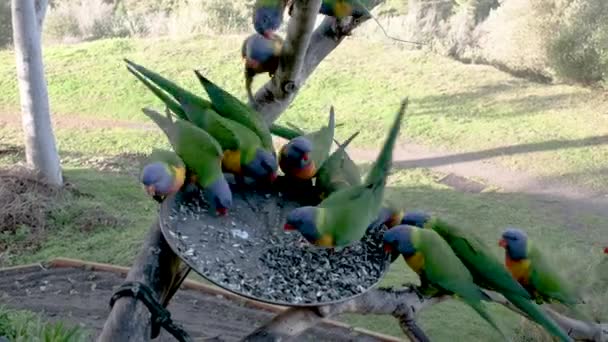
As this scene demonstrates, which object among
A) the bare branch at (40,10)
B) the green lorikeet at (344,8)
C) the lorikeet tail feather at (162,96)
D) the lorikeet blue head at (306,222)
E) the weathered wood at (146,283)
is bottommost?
the bare branch at (40,10)

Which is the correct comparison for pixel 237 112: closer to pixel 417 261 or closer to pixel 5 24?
pixel 417 261

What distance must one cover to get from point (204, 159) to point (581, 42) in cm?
852

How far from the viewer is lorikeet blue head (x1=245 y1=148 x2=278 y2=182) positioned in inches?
51.2

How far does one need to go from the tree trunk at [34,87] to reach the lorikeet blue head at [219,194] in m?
4.24

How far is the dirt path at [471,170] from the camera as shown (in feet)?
20.1

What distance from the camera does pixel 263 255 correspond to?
1.24 meters

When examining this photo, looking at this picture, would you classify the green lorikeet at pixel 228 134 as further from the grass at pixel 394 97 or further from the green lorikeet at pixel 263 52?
the grass at pixel 394 97

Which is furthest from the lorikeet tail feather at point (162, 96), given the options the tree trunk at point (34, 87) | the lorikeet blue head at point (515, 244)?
the tree trunk at point (34, 87)

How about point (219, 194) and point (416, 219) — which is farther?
point (416, 219)

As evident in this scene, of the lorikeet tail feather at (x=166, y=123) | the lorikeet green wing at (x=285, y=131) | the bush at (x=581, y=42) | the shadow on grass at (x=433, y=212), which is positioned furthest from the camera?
the bush at (x=581, y=42)

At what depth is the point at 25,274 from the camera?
410 cm

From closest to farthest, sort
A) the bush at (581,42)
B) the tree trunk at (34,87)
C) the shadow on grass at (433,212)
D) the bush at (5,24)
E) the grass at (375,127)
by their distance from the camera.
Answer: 1. the shadow on grass at (433,212)
2. the grass at (375,127)
3. the tree trunk at (34,87)
4. the bush at (581,42)
5. the bush at (5,24)

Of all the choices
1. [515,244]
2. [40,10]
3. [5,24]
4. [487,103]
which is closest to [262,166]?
[515,244]

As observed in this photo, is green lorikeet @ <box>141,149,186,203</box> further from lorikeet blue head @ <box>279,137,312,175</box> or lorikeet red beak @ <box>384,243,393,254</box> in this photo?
lorikeet red beak @ <box>384,243,393,254</box>
